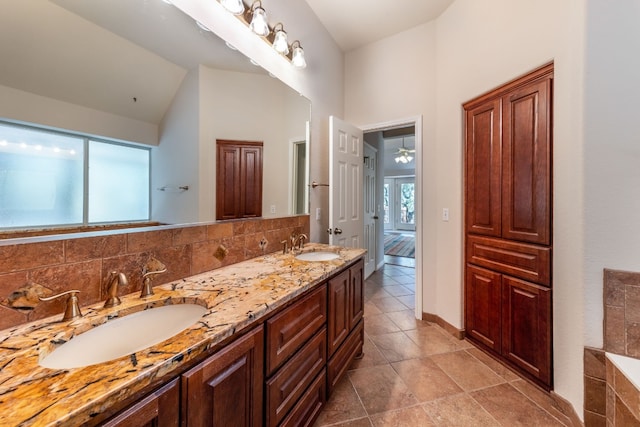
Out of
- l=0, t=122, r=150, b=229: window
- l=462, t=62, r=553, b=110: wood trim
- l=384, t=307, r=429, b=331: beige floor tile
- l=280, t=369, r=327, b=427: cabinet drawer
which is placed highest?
l=462, t=62, r=553, b=110: wood trim

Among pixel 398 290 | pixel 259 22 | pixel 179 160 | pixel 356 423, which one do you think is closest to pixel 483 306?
pixel 356 423

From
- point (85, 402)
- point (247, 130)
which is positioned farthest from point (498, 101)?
point (85, 402)

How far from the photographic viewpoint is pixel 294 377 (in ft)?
3.67

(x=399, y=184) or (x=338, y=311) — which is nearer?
(x=338, y=311)

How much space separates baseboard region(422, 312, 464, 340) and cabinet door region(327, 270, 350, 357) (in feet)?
3.97

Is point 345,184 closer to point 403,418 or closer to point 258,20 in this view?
point 258,20

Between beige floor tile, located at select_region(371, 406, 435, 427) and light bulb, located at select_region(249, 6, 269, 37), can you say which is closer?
beige floor tile, located at select_region(371, 406, 435, 427)

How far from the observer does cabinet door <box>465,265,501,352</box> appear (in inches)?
76.2

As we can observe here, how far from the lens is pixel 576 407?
138cm

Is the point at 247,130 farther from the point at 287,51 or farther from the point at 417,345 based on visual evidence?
the point at 417,345

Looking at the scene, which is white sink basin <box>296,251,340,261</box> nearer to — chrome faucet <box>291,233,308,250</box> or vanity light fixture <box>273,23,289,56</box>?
chrome faucet <box>291,233,308,250</box>

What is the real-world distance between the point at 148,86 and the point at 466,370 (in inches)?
103

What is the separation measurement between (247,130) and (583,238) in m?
2.01

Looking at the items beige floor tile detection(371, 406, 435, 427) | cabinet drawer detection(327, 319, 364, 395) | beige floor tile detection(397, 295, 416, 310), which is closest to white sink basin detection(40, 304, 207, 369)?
cabinet drawer detection(327, 319, 364, 395)
